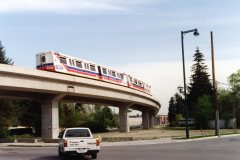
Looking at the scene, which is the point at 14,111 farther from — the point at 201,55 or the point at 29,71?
the point at 201,55

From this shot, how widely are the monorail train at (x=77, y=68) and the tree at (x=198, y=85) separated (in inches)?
1569

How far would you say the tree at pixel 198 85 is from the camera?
10112 cm

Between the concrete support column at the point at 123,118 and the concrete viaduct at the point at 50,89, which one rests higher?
the concrete viaduct at the point at 50,89

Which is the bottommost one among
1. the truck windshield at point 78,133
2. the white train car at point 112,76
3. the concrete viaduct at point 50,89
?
the truck windshield at point 78,133

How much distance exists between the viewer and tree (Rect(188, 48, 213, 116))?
101m

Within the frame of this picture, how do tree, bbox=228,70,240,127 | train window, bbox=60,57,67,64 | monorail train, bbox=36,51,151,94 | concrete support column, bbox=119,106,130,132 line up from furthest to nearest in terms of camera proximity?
tree, bbox=228,70,240,127, concrete support column, bbox=119,106,130,132, train window, bbox=60,57,67,64, monorail train, bbox=36,51,151,94

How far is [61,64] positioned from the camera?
44.0m

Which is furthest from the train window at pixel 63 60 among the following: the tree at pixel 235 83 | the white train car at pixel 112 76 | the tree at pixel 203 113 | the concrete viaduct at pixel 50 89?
the tree at pixel 235 83

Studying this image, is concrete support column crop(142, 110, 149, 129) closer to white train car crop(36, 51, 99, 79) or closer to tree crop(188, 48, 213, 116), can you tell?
tree crop(188, 48, 213, 116)

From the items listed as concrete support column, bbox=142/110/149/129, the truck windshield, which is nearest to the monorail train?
the truck windshield

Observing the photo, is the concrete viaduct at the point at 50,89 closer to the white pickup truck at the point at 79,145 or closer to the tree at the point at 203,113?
the white pickup truck at the point at 79,145

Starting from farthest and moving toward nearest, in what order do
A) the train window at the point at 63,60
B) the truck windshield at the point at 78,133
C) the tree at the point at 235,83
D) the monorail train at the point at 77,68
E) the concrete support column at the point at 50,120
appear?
the tree at the point at 235,83
the concrete support column at the point at 50,120
the train window at the point at 63,60
the monorail train at the point at 77,68
the truck windshield at the point at 78,133

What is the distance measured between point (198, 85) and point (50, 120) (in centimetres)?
6169

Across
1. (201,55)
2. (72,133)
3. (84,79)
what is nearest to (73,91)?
(84,79)
